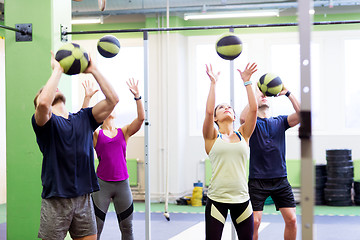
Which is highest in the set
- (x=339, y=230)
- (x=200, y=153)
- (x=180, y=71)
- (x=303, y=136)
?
(x=180, y=71)

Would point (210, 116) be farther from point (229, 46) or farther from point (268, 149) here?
point (268, 149)

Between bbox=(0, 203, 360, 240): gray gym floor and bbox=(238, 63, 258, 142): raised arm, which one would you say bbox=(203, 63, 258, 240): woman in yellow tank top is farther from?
bbox=(0, 203, 360, 240): gray gym floor

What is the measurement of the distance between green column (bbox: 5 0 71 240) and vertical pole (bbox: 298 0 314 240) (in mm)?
3198

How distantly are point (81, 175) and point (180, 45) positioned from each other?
5769 millimetres

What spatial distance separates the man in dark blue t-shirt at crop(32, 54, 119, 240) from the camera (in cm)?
274

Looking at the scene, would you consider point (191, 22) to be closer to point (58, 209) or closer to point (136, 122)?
point (136, 122)

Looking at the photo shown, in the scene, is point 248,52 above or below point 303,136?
above

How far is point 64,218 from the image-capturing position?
2.75m

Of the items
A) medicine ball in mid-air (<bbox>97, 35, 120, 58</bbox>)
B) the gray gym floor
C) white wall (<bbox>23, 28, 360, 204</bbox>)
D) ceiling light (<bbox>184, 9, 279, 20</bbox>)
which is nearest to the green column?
medicine ball in mid-air (<bbox>97, 35, 120, 58</bbox>)

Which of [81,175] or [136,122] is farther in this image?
[136,122]

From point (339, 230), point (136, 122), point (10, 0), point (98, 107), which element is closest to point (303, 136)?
point (98, 107)

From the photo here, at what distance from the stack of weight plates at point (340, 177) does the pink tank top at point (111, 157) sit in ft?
15.0

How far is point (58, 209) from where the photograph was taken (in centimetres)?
275

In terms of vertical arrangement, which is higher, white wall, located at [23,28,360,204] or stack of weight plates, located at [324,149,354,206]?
white wall, located at [23,28,360,204]
